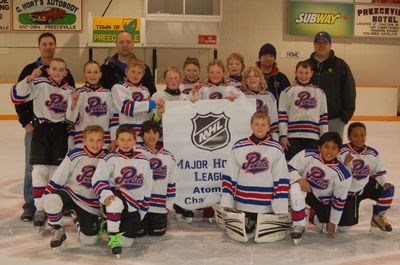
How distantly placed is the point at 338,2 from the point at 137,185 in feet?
37.4

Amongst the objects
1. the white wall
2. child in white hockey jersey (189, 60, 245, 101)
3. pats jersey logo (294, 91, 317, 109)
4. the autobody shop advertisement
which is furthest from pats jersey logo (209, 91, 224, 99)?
the autobody shop advertisement

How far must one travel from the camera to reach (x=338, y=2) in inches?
542

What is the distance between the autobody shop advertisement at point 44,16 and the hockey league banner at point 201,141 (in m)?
9.63

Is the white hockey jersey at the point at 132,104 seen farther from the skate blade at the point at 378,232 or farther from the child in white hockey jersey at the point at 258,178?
the skate blade at the point at 378,232

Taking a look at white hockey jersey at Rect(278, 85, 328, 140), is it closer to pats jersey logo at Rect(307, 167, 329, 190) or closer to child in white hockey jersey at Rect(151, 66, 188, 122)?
pats jersey logo at Rect(307, 167, 329, 190)

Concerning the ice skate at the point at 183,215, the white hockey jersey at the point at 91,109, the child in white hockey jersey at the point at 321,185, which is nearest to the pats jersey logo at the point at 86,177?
the white hockey jersey at the point at 91,109

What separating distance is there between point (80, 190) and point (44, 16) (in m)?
10.3

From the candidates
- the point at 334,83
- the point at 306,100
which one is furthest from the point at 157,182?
the point at 334,83

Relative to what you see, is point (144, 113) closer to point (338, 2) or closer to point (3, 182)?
point (3, 182)

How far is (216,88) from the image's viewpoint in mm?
4246

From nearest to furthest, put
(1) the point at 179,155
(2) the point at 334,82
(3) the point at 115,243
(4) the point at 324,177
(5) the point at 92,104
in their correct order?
(3) the point at 115,243
(4) the point at 324,177
(5) the point at 92,104
(1) the point at 179,155
(2) the point at 334,82

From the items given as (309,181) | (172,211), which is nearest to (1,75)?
(172,211)

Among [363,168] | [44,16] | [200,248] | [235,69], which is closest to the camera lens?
[200,248]

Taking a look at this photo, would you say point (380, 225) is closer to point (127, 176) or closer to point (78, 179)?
point (127, 176)
